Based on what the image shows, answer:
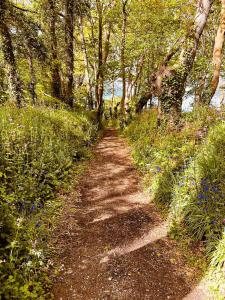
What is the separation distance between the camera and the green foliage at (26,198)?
289 centimetres

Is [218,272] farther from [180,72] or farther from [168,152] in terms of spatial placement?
[180,72]

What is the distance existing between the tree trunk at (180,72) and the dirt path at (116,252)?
413cm

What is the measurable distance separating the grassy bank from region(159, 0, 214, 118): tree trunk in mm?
886

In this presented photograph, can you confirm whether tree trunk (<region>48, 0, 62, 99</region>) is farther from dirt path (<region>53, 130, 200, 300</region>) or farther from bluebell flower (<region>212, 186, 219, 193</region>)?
bluebell flower (<region>212, 186, 219, 193</region>)

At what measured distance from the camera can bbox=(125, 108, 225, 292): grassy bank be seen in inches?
155

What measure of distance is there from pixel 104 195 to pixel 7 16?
7385mm

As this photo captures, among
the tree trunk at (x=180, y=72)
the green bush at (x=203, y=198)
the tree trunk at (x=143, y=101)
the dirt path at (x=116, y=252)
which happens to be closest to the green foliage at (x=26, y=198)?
the dirt path at (x=116, y=252)

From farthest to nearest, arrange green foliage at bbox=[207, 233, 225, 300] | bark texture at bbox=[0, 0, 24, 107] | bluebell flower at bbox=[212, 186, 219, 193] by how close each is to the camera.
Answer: bark texture at bbox=[0, 0, 24, 107], bluebell flower at bbox=[212, 186, 219, 193], green foliage at bbox=[207, 233, 225, 300]

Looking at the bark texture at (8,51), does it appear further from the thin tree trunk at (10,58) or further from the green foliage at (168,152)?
the green foliage at (168,152)

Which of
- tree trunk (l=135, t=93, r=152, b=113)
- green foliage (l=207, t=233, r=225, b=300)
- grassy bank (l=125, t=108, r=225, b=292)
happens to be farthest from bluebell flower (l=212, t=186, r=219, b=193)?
tree trunk (l=135, t=93, r=152, b=113)

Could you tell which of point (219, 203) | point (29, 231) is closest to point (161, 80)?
point (219, 203)

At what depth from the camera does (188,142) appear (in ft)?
22.5

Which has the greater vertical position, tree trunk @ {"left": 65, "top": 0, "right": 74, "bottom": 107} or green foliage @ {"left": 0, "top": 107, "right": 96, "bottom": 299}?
tree trunk @ {"left": 65, "top": 0, "right": 74, "bottom": 107}

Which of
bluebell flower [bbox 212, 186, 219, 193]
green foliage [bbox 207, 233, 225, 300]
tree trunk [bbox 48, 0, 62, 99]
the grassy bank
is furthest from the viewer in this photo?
tree trunk [bbox 48, 0, 62, 99]
